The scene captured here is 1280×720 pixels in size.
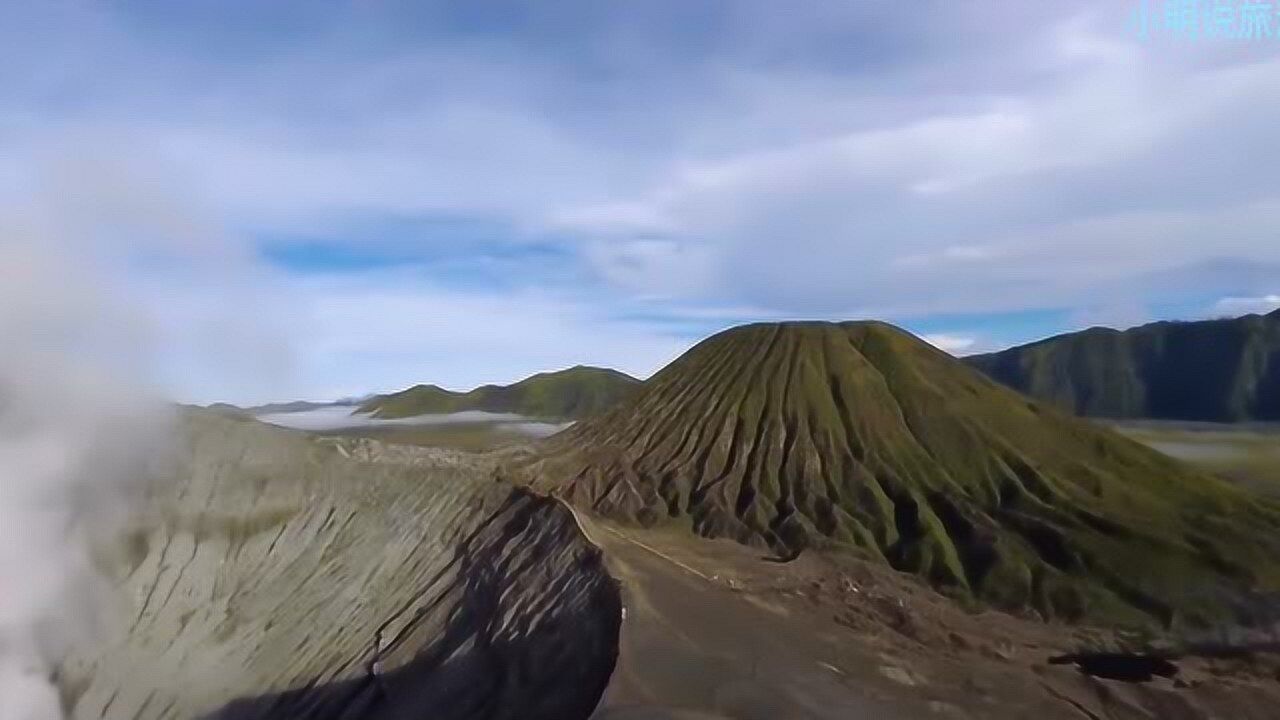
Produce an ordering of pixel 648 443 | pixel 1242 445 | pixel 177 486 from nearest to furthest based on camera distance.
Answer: pixel 177 486, pixel 648 443, pixel 1242 445

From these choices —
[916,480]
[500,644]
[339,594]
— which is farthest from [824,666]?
[916,480]

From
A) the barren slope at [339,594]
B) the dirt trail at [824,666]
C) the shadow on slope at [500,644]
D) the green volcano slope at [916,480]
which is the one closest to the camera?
the dirt trail at [824,666]

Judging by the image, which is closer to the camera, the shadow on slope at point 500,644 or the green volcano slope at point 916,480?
the shadow on slope at point 500,644

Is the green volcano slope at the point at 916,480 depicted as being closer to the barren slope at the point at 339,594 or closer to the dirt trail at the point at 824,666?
the barren slope at the point at 339,594

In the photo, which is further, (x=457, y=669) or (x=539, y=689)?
(x=457, y=669)

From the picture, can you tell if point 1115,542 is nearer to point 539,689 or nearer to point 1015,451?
point 1015,451

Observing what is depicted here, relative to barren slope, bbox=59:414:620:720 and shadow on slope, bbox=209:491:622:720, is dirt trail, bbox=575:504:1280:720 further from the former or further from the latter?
barren slope, bbox=59:414:620:720

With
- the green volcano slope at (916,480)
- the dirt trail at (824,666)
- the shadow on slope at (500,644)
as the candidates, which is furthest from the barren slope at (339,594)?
the green volcano slope at (916,480)

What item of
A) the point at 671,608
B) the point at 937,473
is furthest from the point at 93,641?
A: the point at 937,473

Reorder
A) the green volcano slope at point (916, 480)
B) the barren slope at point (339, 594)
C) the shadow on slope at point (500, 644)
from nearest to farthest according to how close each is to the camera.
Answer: the shadow on slope at point (500, 644)
the barren slope at point (339, 594)
the green volcano slope at point (916, 480)
